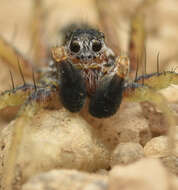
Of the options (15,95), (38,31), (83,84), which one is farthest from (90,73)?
(38,31)

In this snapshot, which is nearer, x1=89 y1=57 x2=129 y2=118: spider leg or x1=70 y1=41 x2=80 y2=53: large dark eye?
x1=89 y1=57 x2=129 y2=118: spider leg

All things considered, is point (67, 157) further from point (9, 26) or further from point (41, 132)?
point (9, 26)

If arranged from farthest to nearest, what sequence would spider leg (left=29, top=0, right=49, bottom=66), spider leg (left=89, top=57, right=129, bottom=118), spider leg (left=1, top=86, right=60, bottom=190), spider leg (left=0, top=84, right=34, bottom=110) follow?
spider leg (left=29, top=0, right=49, bottom=66) < spider leg (left=0, top=84, right=34, bottom=110) < spider leg (left=89, top=57, right=129, bottom=118) < spider leg (left=1, top=86, right=60, bottom=190)

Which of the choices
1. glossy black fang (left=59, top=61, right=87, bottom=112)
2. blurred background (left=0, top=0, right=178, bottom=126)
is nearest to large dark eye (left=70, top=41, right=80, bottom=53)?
glossy black fang (left=59, top=61, right=87, bottom=112)

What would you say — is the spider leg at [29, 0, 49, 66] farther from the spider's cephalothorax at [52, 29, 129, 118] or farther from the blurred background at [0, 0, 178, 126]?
the spider's cephalothorax at [52, 29, 129, 118]

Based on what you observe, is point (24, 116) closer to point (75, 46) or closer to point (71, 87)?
point (71, 87)

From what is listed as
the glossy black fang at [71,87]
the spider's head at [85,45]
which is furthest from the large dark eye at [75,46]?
the glossy black fang at [71,87]
